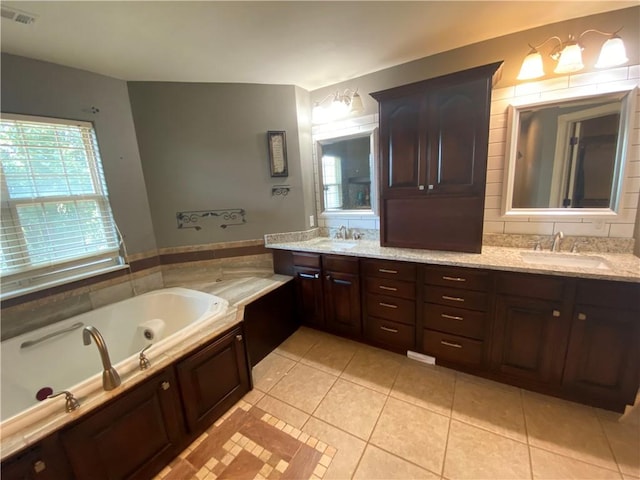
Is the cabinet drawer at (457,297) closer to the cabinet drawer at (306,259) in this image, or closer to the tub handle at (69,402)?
the cabinet drawer at (306,259)

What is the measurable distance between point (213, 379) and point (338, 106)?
2499 millimetres

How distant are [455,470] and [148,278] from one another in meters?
2.69

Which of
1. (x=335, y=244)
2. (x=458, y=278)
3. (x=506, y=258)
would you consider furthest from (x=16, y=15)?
(x=506, y=258)

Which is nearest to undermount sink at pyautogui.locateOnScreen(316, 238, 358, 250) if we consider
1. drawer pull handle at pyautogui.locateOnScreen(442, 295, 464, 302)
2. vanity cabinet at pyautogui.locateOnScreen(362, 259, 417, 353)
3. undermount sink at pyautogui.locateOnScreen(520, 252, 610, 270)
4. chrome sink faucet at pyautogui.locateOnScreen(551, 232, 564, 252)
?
vanity cabinet at pyautogui.locateOnScreen(362, 259, 417, 353)

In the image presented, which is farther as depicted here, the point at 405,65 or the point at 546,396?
the point at 405,65

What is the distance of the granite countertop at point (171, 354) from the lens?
39.3 inches

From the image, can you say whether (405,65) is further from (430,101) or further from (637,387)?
(637,387)

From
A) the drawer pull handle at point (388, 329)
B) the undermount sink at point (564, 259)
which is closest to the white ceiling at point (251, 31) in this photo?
the undermount sink at point (564, 259)

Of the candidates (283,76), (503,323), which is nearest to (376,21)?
(283,76)

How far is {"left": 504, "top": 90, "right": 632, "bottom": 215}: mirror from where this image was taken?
1.75 m

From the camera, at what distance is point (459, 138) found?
1.88 m

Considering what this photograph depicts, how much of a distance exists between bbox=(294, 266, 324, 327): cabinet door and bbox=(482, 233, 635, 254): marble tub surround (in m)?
1.53

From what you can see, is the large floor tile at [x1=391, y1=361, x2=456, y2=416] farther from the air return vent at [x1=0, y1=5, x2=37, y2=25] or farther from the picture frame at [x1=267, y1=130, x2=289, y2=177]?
the air return vent at [x1=0, y1=5, x2=37, y2=25]

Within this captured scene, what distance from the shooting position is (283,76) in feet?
7.88
